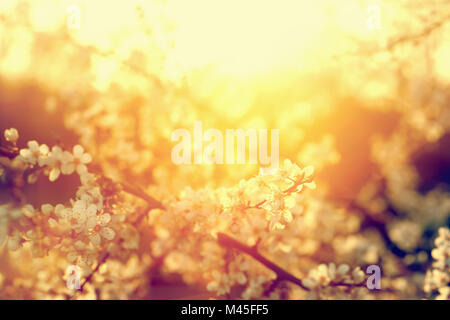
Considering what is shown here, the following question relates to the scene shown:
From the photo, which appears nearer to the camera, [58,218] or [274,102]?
[58,218]

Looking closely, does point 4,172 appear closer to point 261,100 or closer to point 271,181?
point 271,181

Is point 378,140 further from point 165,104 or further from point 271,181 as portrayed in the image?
point 271,181

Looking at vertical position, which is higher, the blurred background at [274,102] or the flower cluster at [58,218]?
the blurred background at [274,102]

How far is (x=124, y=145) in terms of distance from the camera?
119 inches

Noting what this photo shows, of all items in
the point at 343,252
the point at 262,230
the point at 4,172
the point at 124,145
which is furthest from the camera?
the point at 343,252

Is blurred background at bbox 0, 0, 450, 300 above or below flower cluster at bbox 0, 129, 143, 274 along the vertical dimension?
above
